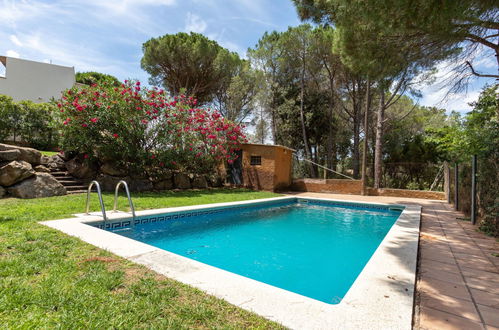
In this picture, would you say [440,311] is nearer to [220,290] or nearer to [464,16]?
[220,290]

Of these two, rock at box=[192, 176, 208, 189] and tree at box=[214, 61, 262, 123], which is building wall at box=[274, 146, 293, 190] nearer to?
rock at box=[192, 176, 208, 189]

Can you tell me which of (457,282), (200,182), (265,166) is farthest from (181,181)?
(457,282)

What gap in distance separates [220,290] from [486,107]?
28.4ft

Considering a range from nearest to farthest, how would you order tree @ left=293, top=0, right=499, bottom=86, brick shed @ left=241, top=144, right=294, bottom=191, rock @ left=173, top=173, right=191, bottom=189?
tree @ left=293, top=0, right=499, bottom=86 < rock @ left=173, top=173, right=191, bottom=189 < brick shed @ left=241, top=144, right=294, bottom=191

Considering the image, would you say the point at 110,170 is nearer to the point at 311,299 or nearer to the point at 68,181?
the point at 68,181

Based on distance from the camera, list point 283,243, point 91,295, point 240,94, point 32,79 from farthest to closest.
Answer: point 32,79, point 240,94, point 283,243, point 91,295

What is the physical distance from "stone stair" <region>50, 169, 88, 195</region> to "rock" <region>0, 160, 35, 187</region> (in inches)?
50.3

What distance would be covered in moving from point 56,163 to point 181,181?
14.7ft

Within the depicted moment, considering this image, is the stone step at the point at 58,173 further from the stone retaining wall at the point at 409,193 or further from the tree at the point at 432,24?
the stone retaining wall at the point at 409,193

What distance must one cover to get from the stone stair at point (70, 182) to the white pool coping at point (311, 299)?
5137 mm

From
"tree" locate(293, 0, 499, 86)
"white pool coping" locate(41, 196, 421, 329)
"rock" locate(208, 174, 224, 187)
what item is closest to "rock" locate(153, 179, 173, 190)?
"rock" locate(208, 174, 224, 187)

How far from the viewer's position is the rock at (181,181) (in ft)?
35.5

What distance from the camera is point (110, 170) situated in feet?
29.1

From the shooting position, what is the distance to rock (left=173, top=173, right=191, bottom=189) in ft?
35.5
